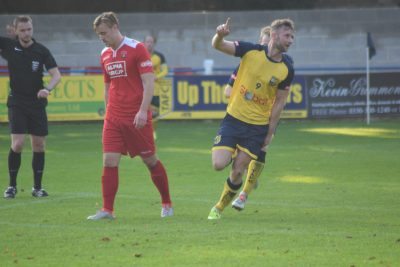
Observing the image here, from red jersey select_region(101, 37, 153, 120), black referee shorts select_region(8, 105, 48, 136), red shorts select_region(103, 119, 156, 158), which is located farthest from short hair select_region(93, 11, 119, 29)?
black referee shorts select_region(8, 105, 48, 136)

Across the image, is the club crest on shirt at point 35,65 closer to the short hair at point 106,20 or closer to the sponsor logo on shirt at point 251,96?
the short hair at point 106,20

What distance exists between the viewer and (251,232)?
8602mm

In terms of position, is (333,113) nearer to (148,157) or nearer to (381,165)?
(381,165)

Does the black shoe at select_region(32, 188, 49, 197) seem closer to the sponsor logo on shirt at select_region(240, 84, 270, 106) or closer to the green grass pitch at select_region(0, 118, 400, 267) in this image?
the green grass pitch at select_region(0, 118, 400, 267)

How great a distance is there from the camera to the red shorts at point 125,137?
31.3 feet

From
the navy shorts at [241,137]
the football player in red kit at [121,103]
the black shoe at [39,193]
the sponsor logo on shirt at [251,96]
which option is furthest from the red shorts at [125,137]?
the black shoe at [39,193]

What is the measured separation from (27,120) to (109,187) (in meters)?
2.42

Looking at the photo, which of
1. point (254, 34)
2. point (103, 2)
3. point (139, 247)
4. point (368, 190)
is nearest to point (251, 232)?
point (139, 247)

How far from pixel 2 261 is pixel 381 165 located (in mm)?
8798

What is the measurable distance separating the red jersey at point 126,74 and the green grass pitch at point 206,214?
1128 mm

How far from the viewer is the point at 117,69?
948 centimetres

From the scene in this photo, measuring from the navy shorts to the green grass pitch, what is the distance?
0.72 meters

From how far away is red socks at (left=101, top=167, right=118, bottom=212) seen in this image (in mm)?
9516

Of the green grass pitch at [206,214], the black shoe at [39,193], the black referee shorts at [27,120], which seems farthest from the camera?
the black shoe at [39,193]
